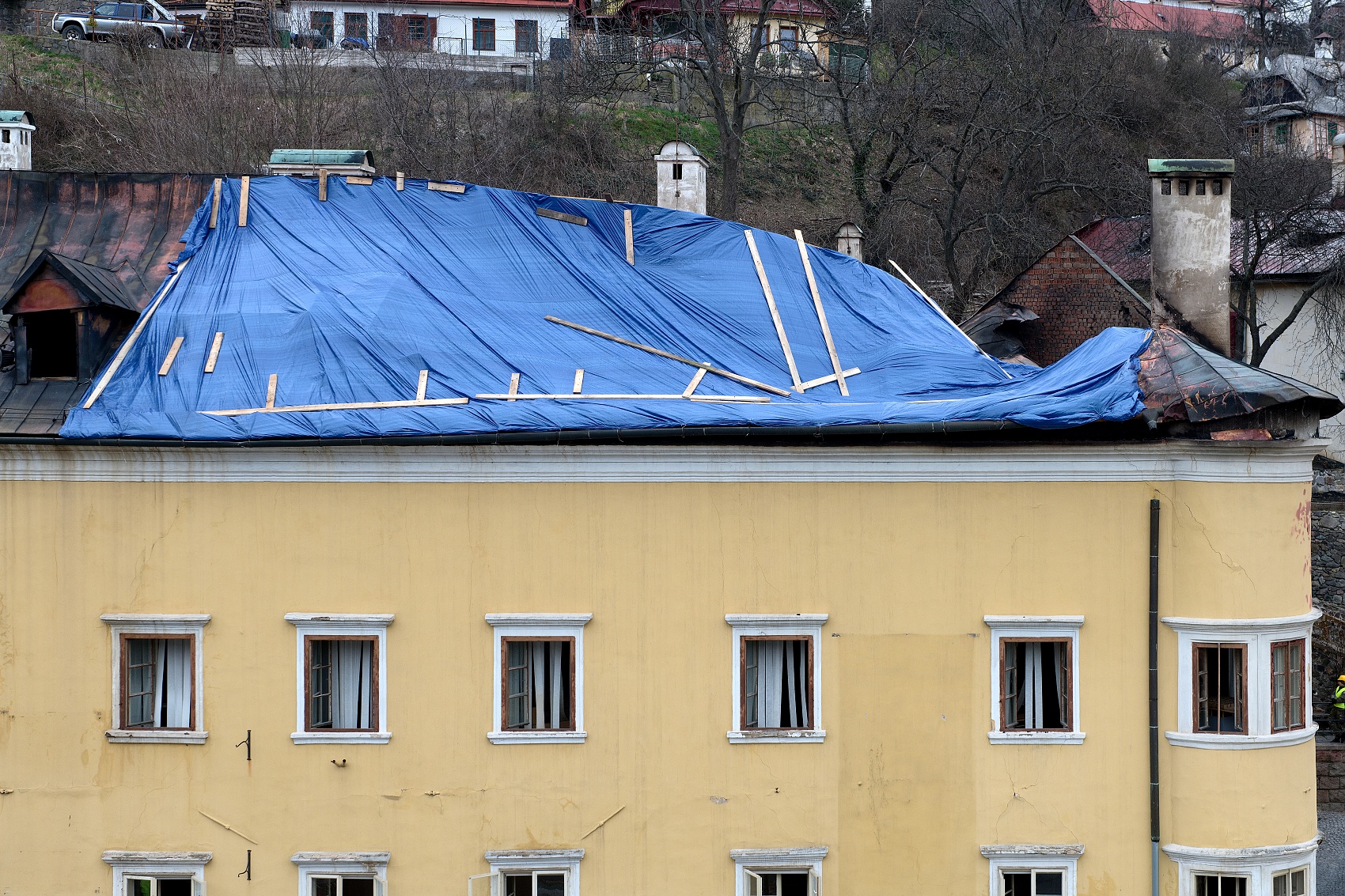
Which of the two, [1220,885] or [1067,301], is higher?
[1067,301]

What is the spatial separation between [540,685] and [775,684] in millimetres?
2625

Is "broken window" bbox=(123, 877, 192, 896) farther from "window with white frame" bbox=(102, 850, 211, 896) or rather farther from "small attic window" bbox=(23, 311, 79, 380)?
"small attic window" bbox=(23, 311, 79, 380)

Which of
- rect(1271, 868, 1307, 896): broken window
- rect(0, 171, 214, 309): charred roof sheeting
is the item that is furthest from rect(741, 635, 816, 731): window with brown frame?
rect(0, 171, 214, 309): charred roof sheeting

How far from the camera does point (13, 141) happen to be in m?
20.3

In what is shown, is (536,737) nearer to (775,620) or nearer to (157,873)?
(775,620)

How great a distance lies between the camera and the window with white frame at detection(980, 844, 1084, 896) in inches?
579

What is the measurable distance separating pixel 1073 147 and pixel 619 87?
13.7 m

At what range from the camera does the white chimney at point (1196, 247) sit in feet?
54.3

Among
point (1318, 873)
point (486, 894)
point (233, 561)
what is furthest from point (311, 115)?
point (1318, 873)

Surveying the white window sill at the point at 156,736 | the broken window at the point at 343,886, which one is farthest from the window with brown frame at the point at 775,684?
→ the white window sill at the point at 156,736

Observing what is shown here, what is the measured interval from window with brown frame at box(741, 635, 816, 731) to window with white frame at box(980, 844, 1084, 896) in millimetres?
2574

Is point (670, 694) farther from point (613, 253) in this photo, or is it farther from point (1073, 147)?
point (1073, 147)

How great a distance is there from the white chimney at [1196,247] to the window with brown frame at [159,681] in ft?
40.1

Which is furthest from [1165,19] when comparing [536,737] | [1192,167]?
[536,737]
